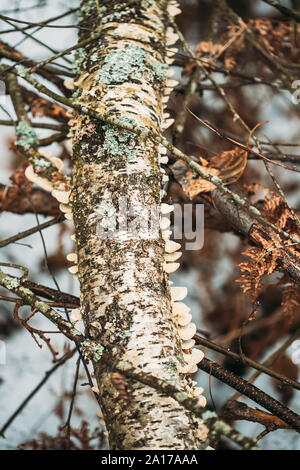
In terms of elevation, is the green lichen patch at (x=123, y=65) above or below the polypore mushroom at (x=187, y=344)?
above

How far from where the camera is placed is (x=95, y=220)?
0.90 meters

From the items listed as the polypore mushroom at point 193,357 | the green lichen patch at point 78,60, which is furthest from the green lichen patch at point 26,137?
the polypore mushroom at point 193,357

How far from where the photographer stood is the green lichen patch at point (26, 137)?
125cm

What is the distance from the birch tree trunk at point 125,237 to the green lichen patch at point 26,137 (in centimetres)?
26

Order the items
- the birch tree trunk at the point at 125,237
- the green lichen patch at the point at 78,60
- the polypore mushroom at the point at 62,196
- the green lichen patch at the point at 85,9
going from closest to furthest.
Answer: the birch tree trunk at the point at 125,237 < the polypore mushroom at the point at 62,196 < the green lichen patch at the point at 78,60 < the green lichen patch at the point at 85,9

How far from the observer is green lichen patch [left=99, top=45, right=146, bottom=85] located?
102cm

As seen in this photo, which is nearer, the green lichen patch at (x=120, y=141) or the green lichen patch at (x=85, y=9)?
the green lichen patch at (x=120, y=141)

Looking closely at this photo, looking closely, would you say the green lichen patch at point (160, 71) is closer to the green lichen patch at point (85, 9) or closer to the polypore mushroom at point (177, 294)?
the green lichen patch at point (85, 9)

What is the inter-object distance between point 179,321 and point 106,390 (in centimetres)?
22

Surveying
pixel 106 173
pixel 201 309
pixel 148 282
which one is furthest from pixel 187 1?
pixel 148 282

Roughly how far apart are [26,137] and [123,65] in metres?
0.40

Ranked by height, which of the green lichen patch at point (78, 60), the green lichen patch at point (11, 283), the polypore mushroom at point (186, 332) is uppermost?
the green lichen patch at point (78, 60)

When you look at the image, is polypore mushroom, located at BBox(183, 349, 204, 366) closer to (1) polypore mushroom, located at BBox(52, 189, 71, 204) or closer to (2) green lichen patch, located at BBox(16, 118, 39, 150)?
(1) polypore mushroom, located at BBox(52, 189, 71, 204)

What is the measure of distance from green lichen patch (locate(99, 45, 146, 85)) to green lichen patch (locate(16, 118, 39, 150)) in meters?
0.34
